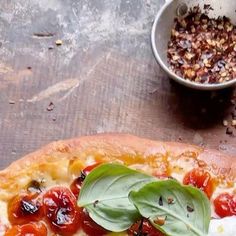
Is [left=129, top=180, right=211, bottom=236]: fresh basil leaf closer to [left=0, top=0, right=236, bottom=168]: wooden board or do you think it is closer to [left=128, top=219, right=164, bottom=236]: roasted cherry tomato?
[left=128, top=219, right=164, bottom=236]: roasted cherry tomato

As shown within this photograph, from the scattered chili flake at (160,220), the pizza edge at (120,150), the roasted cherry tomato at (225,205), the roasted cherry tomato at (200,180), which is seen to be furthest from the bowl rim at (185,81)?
the scattered chili flake at (160,220)

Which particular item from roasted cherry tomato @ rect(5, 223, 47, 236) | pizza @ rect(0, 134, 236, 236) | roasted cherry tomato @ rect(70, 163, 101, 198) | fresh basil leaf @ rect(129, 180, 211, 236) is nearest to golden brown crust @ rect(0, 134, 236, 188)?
pizza @ rect(0, 134, 236, 236)

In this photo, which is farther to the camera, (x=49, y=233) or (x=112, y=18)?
(x=112, y=18)

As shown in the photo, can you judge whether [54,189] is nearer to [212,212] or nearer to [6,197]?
[6,197]

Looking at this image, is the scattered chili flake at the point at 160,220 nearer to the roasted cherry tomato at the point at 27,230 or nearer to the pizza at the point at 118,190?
the pizza at the point at 118,190

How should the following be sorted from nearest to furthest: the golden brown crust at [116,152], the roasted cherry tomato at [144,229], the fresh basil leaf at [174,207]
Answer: the fresh basil leaf at [174,207] < the roasted cherry tomato at [144,229] < the golden brown crust at [116,152]

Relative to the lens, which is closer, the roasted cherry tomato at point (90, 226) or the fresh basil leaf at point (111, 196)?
the fresh basil leaf at point (111, 196)

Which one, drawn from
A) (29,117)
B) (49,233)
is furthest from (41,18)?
A: (49,233)
